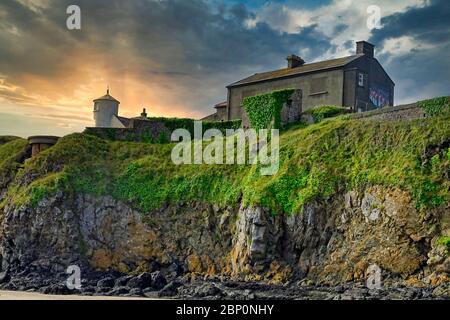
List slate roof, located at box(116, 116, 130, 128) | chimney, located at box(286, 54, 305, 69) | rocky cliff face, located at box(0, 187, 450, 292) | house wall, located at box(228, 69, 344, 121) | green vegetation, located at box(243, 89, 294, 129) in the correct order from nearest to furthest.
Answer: rocky cliff face, located at box(0, 187, 450, 292), green vegetation, located at box(243, 89, 294, 129), house wall, located at box(228, 69, 344, 121), chimney, located at box(286, 54, 305, 69), slate roof, located at box(116, 116, 130, 128)

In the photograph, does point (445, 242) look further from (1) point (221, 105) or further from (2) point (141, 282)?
(1) point (221, 105)

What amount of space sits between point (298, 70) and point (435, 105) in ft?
74.0

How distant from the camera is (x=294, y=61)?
2603 inches

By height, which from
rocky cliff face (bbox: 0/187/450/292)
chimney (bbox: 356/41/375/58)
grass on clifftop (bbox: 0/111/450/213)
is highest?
chimney (bbox: 356/41/375/58)

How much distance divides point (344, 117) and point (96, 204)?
726 inches

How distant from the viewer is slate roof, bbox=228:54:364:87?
2400 inches

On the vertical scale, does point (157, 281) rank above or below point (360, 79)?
below

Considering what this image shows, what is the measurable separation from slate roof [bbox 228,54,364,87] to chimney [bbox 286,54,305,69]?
65cm

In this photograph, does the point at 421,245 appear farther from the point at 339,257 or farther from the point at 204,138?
the point at 204,138

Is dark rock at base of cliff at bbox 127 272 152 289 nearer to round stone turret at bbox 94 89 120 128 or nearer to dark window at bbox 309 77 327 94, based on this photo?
dark window at bbox 309 77 327 94

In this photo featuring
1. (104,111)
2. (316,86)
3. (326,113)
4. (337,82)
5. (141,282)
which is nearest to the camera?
(141,282)

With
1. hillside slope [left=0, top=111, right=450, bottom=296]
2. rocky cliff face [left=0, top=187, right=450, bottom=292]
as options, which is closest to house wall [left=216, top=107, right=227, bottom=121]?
hillside slope [left=0, top=111, right=450, bottom=296]

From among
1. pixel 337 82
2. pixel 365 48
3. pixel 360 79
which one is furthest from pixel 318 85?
pixel 365 48

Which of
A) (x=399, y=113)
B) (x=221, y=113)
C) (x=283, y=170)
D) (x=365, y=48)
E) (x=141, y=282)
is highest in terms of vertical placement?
(x=365, y=48)
